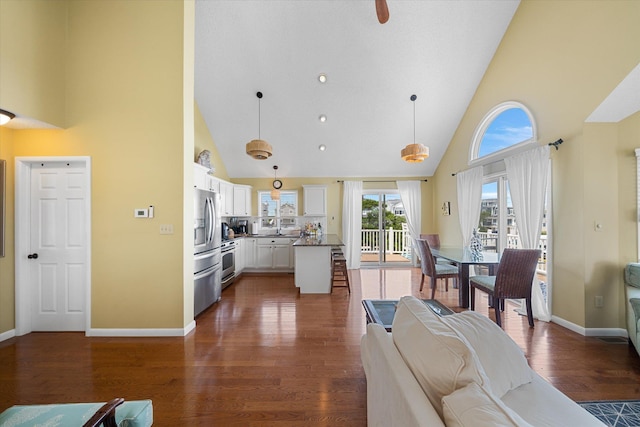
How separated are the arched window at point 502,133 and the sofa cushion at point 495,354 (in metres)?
3.34

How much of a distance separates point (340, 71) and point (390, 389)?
15.4ft

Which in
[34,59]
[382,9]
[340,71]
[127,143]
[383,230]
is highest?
Answer: [340,71]

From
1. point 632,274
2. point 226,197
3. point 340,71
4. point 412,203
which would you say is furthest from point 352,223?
point 632,274

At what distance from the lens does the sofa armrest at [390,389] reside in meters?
0.85

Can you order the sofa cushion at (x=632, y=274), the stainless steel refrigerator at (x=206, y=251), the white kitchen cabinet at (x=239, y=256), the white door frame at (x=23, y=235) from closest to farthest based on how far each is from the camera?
the sofa cushion at (x=632, y=274) < the white door frame at (x=23, y=235) < the stainless steel refrigerator at (x=206, y=251) < the white kitchen cabinet at (x=239, y=256)

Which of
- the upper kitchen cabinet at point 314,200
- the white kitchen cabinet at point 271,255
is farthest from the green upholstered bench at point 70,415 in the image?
the upper kitchen cabinet at point 314,200

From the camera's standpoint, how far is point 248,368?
2.35m

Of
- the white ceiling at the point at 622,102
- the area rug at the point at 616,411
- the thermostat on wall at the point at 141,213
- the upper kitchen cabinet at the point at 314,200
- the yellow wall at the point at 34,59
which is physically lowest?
Result: the area rug at the point at 616,411

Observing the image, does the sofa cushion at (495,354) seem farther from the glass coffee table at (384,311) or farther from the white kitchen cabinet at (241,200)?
the white kitchen cabinet at (241,200)

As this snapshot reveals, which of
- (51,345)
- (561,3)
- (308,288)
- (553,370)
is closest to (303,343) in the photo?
(308,288)

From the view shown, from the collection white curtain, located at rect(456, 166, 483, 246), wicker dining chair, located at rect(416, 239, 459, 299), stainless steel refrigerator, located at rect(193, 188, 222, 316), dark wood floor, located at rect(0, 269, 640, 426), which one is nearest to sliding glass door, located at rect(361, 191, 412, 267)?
white curtain, located at rect(456, 166, 483, 246)

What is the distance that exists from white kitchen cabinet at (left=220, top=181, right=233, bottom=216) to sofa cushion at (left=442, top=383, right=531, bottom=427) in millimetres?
5516

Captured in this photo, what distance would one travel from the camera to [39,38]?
2740 mm

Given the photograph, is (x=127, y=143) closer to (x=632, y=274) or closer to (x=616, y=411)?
(x=616, y=411)
